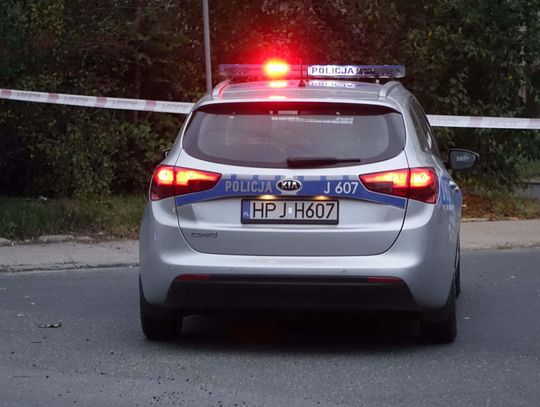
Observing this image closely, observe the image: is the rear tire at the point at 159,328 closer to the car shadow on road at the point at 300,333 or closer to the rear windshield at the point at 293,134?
the car shadow on road at the point at 300,333

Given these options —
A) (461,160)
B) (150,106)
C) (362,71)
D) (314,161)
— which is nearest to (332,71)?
(362,71)

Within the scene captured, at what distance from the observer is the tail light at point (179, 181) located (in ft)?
23.1

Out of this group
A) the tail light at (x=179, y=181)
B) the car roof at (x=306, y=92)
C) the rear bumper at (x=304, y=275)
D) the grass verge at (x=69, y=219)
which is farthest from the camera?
the grass verge at (x=69, y=219)

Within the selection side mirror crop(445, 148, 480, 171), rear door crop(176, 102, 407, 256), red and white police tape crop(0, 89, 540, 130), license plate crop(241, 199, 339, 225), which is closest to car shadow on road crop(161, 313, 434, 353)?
rear door crop(176, 102, 407, 256)

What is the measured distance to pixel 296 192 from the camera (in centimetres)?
696

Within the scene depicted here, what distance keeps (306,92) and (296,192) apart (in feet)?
2.51

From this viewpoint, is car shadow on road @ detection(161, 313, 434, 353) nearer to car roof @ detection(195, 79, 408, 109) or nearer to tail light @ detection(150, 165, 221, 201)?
tail light @ detection(150, 165, 221, 201)

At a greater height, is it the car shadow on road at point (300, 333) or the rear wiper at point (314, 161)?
the rear wiper at point (314, 161)

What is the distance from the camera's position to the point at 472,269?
1116cm

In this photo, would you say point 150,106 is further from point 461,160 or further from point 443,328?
point 443,328

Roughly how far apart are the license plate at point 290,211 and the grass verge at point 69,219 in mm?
5658

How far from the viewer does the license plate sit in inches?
274

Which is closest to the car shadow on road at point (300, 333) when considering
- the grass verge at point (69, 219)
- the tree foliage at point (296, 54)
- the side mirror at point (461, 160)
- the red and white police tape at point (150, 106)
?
the side mirror at point (461, 160)

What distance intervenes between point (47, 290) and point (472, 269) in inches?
144
